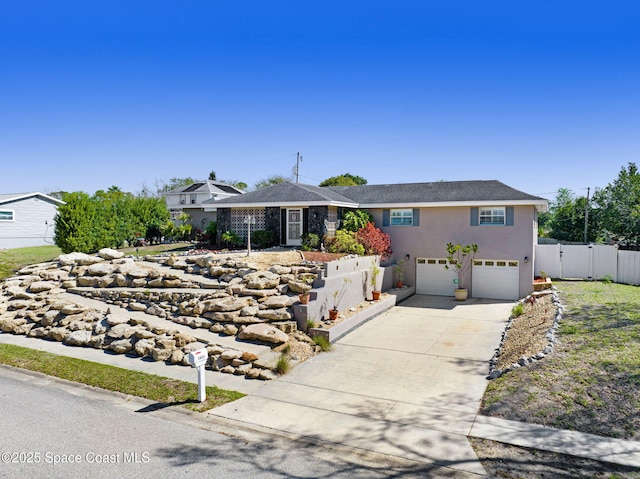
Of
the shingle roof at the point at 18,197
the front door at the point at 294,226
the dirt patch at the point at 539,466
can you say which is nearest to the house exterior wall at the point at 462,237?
the front door at the point at 294,226

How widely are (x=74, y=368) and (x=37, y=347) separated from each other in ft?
8.24

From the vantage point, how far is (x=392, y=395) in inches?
314

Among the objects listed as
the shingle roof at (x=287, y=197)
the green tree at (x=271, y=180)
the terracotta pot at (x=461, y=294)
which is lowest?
the terracotta pot at (x=461, y=294)

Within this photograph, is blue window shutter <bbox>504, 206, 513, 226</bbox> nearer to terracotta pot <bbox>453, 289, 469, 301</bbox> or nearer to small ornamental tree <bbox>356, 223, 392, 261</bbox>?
terracotta pot <bbox>453, 289, 469, 301</bbox>

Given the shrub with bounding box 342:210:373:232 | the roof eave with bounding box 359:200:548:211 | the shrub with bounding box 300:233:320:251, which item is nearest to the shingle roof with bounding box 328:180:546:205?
the roof eave with bounding box 359:200:548:211

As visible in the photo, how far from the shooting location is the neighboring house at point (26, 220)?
2754cm

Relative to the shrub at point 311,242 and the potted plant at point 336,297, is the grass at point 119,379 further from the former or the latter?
the shrub at point 311,242

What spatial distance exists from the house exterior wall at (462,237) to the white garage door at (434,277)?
0.28 meters

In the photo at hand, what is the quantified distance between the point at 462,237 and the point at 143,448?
16.1 m

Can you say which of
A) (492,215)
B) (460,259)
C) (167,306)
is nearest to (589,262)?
(492,215)

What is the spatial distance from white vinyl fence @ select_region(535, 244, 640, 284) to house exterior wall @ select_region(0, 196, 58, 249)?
2921 cm

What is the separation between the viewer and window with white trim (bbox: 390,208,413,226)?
19777mm

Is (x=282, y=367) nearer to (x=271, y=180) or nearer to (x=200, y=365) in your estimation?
(x=200, y=365)

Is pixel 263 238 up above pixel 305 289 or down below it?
above
